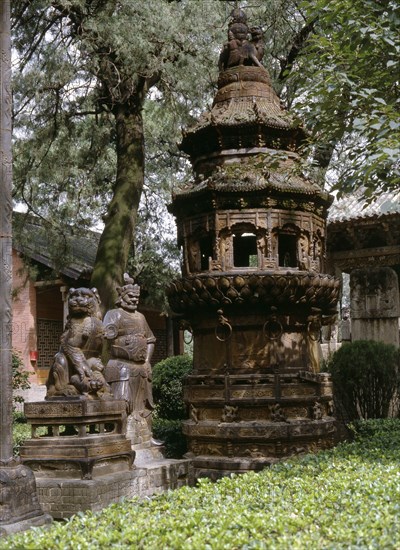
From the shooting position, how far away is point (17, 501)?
5832mm

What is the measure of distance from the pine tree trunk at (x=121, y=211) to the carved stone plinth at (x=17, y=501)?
6.54 metres

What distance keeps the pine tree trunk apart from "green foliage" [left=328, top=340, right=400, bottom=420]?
4393mm

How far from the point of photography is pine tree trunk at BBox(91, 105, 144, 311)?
12781 millimetres

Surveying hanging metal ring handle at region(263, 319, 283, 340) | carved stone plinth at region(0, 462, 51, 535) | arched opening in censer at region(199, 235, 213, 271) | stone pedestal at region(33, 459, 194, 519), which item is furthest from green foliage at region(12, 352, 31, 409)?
carved stone plinth at region(0, 462, 51, 535)

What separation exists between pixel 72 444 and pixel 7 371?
90.4 inches

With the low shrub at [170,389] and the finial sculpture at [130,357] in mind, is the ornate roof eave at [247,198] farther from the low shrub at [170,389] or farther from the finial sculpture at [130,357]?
the low shrub at [170,389]

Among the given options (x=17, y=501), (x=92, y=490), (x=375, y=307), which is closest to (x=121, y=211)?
(x=375, y=307)

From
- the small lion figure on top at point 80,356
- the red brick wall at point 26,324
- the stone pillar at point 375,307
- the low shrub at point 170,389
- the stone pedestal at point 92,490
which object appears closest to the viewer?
the stone pedestal at point 92,490

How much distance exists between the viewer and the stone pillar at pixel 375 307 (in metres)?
15.0

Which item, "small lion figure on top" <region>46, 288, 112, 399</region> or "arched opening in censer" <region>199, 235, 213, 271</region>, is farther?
"arched opening in censer" <region>199, 235, 213, 271</region>

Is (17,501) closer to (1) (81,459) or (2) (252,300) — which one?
(1) (81,459)

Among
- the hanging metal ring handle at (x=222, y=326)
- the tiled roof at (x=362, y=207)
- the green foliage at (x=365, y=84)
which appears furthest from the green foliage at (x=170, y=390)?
the green foliage at (x=365, y=84)

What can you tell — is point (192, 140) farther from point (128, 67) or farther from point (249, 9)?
point (249, 9)

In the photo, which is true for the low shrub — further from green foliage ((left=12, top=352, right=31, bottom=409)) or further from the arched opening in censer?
green foliage ((left=12, top=352, right=31, bottom=409))
